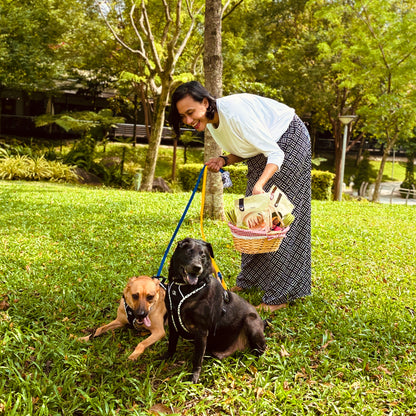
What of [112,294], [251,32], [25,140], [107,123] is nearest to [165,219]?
[112,294]

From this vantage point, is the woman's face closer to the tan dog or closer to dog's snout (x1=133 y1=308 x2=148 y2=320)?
the tan dog

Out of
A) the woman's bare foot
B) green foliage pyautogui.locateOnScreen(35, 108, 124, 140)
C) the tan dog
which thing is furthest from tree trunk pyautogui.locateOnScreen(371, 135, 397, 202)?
the tan dog

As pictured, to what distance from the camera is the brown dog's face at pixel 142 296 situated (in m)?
2.82

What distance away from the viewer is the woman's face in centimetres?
301

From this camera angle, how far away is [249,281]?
13.5 feet

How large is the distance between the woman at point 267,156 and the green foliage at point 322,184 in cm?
1158

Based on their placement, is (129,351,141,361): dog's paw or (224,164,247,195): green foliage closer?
(129,351,141,361): dog's paw

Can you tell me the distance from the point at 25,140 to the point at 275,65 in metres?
13.5

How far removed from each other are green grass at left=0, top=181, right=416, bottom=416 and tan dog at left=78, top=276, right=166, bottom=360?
13 cm

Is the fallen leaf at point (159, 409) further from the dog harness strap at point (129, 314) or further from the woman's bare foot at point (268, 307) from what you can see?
the woman's bare foot at point (268, 307)

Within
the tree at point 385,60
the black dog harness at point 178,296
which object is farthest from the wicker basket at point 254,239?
the tree at point 385,60

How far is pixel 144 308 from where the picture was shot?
9.16ft

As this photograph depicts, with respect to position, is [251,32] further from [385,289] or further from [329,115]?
[385,289]

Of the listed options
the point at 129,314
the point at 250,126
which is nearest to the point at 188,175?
the point at 250,126
